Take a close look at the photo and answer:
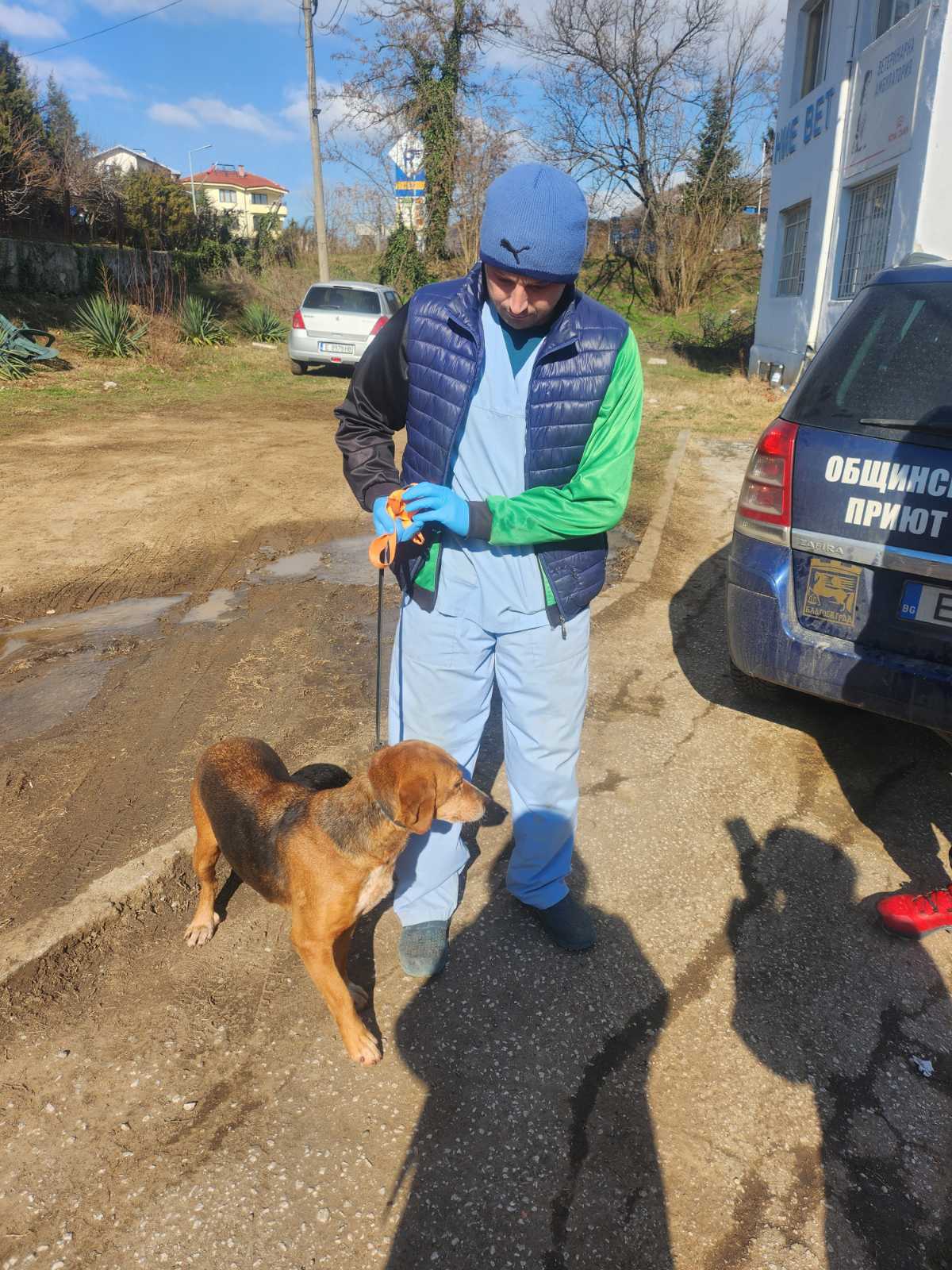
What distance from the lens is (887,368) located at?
10.3 feet

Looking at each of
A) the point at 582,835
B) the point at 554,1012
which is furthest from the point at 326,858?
the point at 582,835

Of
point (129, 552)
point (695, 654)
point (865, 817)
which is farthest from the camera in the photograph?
point (129, 552)

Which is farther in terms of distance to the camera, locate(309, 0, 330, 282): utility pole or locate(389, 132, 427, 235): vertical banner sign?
locate(389, 132, 427, 235): vertical banner sign

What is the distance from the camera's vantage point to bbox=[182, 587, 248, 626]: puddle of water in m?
5.00

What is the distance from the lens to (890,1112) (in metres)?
2.15

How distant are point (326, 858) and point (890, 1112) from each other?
1.61 meters

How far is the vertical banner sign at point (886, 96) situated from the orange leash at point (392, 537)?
11.5 metres

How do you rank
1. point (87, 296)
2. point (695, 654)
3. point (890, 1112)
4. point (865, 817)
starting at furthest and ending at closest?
point (87, 296), point (695, 654), point (865, 817), point (890, 1112)

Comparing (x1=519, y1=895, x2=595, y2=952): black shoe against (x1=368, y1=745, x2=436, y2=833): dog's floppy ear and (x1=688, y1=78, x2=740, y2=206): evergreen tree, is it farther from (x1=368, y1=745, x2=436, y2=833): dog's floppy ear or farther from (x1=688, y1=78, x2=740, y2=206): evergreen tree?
(x1=688, y1=78, x2=740, y2=206): evergreen tree

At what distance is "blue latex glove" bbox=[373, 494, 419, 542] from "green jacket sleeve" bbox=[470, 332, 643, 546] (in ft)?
0.58

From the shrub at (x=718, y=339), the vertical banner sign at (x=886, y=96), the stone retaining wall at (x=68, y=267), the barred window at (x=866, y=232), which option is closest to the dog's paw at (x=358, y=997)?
the barred window at (x=866, y=232)

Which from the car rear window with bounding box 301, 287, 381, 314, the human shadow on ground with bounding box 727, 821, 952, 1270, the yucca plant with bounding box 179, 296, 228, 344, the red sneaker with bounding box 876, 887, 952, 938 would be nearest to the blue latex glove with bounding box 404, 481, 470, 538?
the human shadow on ground with bounding box 727, 821, 952, 1270

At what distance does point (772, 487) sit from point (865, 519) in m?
0.41

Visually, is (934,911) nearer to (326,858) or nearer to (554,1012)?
(554,1012)
